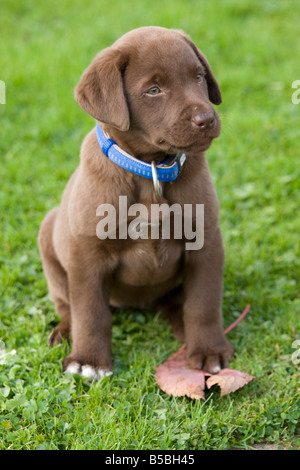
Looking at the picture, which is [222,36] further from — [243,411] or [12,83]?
[243,411]

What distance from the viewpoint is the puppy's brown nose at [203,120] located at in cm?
304

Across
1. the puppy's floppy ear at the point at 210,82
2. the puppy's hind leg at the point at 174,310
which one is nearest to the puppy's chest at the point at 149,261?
the puppy's hind leg at the point at 174,310

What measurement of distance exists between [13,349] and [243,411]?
1.38 m

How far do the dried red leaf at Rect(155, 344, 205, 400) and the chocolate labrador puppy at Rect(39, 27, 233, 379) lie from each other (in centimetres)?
8

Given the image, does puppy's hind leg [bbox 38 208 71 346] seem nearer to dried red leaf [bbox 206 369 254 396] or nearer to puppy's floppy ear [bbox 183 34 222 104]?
dried red leaf [bbox 206 369 254 396]

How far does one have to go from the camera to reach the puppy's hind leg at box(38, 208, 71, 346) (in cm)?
401

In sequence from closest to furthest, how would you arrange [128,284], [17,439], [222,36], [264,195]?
1. [17,439]
2. [128,284]
3. [264,195]
4. [222,36]

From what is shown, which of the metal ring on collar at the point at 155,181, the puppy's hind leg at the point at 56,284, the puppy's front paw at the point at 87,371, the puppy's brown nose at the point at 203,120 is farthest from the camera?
the puppy's hind leg at the point at 56,284

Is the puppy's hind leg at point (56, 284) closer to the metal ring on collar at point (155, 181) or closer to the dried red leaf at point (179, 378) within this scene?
the dried red leaf at point (179, 378)

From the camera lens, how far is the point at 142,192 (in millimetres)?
3434

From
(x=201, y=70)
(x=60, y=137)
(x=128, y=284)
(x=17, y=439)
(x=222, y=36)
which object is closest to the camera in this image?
(x=17, y=439)

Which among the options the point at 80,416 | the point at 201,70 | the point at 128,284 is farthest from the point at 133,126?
the point at 80,416

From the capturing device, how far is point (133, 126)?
3.26 m

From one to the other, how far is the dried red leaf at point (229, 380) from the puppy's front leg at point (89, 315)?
23.1 inches
